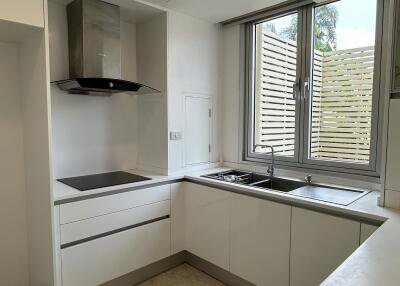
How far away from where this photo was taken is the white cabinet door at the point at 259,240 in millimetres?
2010

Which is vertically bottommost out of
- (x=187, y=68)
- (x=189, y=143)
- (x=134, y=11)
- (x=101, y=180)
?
(x=101, y=180)

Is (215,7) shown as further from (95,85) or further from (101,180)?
(101,180)

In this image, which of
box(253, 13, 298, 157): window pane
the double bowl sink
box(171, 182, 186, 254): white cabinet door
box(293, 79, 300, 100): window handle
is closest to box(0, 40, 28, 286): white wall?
box(171, 182, 186, 254): white cabinet door

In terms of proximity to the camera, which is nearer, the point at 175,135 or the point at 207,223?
the point at 207,223

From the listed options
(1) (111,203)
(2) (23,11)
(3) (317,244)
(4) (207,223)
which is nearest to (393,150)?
(3) (317,244)

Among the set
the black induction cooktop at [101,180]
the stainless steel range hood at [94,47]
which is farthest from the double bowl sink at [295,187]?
the stainless steel range hood at [94,47]

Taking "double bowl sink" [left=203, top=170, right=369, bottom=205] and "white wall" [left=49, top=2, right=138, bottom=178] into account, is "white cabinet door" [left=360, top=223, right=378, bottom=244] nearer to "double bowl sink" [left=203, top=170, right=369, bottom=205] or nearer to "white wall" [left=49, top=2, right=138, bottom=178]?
"double bowl sink" [left=203, top=170, right=369, bottom=205]

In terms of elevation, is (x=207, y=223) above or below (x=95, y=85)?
below

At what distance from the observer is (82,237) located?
2076 millimetres

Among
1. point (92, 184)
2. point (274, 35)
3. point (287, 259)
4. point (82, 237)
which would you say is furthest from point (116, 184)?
point (274, 35)

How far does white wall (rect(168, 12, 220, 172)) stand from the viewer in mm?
2707

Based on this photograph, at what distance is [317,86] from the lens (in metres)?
2.55

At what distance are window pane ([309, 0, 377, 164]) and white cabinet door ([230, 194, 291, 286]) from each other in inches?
32.9

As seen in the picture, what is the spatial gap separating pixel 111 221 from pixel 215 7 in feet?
6.70
